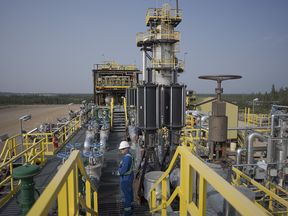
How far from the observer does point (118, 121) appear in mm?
15359

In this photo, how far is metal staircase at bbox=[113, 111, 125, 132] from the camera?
1482 centimetres

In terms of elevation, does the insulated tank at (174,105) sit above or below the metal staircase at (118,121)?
above

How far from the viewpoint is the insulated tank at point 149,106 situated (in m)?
6.01

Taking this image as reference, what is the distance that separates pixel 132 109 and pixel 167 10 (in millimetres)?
15030

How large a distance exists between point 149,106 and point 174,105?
874mm

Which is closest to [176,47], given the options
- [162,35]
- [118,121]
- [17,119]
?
[162,35]

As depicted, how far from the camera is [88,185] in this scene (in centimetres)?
387

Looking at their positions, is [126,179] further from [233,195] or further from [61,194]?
[233,195]

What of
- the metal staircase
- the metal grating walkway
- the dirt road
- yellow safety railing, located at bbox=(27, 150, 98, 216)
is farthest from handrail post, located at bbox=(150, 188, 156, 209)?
the dirt road

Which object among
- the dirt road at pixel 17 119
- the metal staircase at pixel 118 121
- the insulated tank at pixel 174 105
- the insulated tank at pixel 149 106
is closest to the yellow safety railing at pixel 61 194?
the insulated tank at pixel 149 106

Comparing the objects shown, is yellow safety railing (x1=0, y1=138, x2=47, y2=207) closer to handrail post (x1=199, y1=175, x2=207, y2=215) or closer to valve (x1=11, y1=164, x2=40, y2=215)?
valve (x1=11, y1=164, x2=40, y2=215)

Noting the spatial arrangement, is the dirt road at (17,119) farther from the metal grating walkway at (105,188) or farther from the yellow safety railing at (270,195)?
the yellow safety railing at (270,195)

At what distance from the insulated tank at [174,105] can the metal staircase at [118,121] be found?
8.66 m

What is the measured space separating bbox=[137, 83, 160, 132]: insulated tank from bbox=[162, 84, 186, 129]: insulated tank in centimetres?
47
